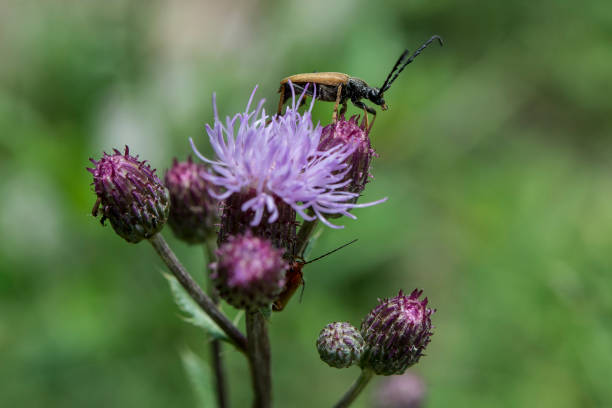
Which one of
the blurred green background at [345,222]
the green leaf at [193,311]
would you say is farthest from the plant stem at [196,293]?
the blurred green background at [345,222]

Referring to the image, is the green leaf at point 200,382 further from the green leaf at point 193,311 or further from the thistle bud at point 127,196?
the thistle bud at point 127,196

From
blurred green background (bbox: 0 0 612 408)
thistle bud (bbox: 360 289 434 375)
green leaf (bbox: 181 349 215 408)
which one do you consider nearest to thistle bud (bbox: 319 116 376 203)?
thistle bud (bbox: 360 289 434 375)

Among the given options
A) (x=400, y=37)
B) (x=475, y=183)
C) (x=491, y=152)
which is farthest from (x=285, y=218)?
(x=491, y=152)

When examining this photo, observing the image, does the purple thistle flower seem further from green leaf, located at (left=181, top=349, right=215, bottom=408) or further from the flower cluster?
green leaf, located at (left=181, top=349, right=215, bottom=408)

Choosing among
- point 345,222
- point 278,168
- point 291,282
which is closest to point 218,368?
point 291,282

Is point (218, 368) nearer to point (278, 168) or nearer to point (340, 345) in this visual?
point (340, 345)
